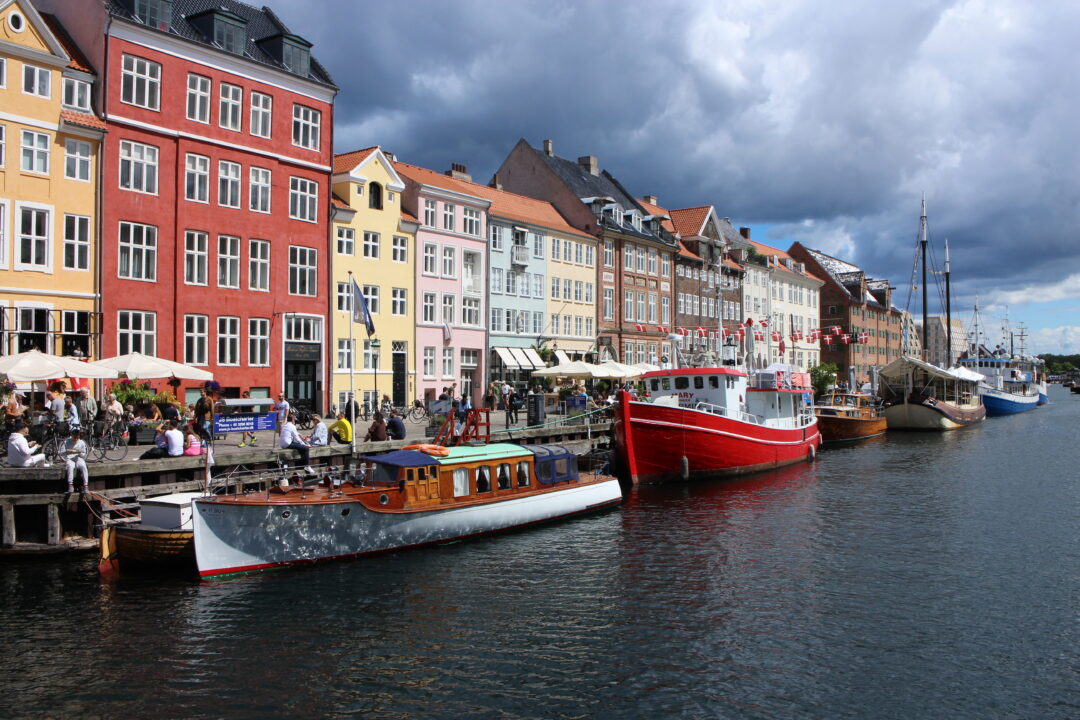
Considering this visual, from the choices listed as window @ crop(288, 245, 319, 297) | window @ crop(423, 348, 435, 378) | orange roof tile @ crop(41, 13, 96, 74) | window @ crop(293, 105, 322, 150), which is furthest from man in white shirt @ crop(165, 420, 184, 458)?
window @ crop(423, 348, 435, 378)

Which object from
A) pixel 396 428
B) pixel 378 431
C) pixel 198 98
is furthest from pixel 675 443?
pixel 198 98

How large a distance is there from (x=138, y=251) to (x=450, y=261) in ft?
65.0

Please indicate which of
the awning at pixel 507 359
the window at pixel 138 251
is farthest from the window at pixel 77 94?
the awning at pixel 507 359

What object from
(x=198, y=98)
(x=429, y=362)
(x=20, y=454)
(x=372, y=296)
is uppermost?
(x=198, y=98)

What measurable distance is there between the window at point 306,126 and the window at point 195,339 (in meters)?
10.2

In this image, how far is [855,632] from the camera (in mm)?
16609

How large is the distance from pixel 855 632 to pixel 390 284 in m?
36.4

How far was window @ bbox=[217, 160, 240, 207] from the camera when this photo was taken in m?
40.2

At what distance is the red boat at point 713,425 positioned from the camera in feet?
116

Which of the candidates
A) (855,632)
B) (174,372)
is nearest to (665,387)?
(174,372)

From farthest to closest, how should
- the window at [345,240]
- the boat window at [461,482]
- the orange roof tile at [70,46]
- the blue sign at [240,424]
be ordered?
the window at [345,240]
the orange roof tile at [70,46]
the blue sign at [240,424]
the boat window at [461,482]

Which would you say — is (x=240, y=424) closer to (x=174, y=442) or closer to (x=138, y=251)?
(x=174, y=442)

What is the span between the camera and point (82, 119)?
35.2 metres

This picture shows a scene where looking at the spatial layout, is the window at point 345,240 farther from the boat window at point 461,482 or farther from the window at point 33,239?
the boat window at point 461,482
